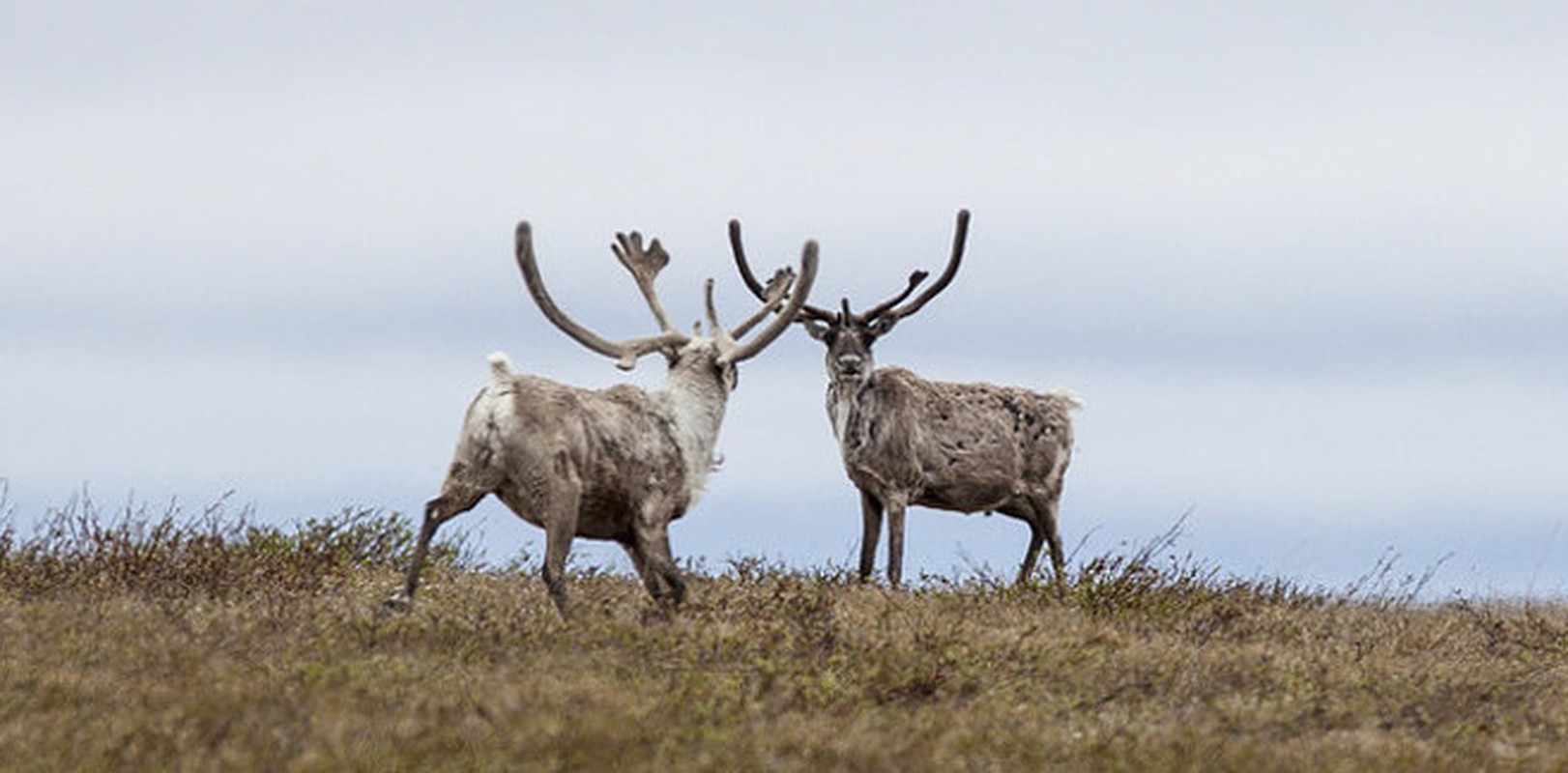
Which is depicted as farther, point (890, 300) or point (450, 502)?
point (890, 300)

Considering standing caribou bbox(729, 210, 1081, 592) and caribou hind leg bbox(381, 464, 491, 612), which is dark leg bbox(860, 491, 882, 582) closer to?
standing caribou bbox(729, 210, 1081, 592)

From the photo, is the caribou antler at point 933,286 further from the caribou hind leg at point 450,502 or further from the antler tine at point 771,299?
the caribou hind leg at point 450,502

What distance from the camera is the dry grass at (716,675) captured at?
28.3ft

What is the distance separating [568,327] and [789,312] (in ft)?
4.46

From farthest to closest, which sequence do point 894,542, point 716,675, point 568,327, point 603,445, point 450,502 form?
point 894,542 < point 568,327 < point 603,445 < point 450,502 < point 716,675

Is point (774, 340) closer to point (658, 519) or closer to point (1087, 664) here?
point (658, 519)

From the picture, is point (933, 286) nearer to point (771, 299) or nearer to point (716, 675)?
point (771, 299)

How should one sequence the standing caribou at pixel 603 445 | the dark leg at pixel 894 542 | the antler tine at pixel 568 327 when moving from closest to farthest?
the standing caribou at pixel 603 445 < the antler tine at pixel 568 327 < the dark leg at pixel 894 542

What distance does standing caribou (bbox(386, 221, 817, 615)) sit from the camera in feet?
37.5

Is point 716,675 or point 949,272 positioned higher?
point 949,272

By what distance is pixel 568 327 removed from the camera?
1302 cm

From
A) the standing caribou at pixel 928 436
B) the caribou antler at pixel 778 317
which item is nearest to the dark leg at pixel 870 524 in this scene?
the standing caribou at pixel 928 436

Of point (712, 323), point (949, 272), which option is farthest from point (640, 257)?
point (949, 272)

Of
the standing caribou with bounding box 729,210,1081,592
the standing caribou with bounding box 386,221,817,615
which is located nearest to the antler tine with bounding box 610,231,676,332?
the standing caribou with bounding box 386,221,817,615
